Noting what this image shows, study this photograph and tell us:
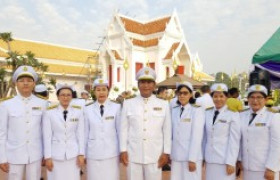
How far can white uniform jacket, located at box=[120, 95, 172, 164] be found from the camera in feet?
11.0

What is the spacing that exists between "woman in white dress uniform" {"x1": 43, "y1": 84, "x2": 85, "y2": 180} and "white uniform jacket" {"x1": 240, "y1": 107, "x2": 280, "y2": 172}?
209 cm

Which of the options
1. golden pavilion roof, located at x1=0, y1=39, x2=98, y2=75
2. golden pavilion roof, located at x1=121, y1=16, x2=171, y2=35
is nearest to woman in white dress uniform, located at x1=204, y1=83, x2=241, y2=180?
golden pavilion roof, located at x1=121, y1=16, x2=171, y2=35

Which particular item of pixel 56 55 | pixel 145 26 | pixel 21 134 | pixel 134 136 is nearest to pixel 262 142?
pixel 134 136

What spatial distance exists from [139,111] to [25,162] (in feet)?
5.16

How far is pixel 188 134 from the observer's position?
347 cm

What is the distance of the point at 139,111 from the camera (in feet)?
11.3

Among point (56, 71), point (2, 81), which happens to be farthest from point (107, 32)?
point (2, 81)

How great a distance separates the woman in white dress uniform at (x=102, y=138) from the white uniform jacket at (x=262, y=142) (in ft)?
5.47

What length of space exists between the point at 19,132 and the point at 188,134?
218cm

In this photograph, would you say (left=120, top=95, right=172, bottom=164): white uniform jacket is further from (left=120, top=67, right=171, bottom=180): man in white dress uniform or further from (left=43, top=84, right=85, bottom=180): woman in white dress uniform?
(left=43, top=84, right=85, bottom=180): woman in white dress uniform

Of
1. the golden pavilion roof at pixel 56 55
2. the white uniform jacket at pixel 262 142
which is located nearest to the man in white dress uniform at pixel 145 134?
the white uniform jacket at pixel 262 142

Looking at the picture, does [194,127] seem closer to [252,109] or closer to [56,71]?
[252,109]

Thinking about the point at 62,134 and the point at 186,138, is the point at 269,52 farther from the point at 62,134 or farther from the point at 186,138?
Answer: the point at 62,134

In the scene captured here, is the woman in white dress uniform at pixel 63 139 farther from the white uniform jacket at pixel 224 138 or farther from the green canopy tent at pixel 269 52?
the green canopy tent at pixel 269 52
